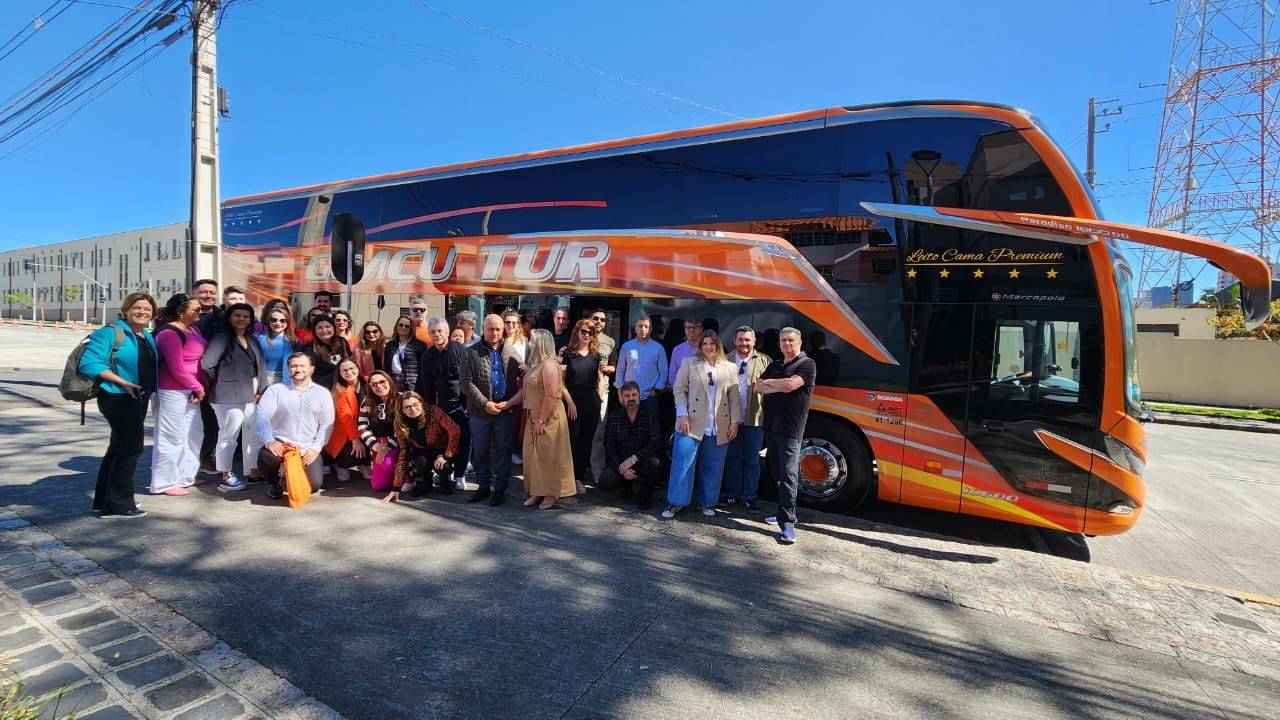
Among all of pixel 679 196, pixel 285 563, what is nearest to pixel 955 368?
pixel 679 196

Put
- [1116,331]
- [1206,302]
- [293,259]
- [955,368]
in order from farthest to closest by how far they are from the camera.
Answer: [1206,302]
[293,259]
[955,368]
[1116,331]

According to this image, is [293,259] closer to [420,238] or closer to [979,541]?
[420,238]

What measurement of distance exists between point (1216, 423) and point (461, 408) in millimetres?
19312

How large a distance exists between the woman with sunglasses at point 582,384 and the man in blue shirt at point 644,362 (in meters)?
0.30

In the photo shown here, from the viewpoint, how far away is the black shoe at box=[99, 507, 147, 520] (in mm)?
4808

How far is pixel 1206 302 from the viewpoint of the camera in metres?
25.5

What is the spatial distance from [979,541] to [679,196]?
4588 mm

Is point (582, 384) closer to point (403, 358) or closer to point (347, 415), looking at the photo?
point (403, 358)

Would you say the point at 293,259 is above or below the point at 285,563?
above

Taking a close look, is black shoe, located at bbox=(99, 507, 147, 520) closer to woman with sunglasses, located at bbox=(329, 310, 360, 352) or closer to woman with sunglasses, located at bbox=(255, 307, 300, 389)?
woman with sunglasses, located at bbox=(255, 307, 300, 389)

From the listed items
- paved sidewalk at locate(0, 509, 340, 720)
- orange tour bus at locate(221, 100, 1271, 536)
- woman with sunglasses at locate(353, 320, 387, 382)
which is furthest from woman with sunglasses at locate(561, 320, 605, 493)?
paved sidewalk at locate(0, 509, 340, 720)

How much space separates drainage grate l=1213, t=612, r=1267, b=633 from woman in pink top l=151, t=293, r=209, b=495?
8.58m

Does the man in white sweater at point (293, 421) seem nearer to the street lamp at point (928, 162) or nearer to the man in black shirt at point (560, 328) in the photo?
the man in black shirt at point (560, 328)

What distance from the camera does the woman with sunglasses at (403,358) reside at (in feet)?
21.5
